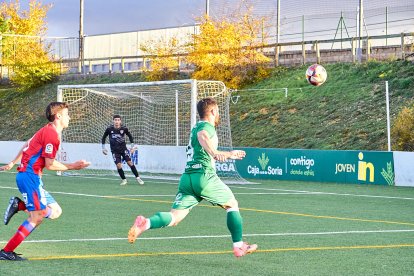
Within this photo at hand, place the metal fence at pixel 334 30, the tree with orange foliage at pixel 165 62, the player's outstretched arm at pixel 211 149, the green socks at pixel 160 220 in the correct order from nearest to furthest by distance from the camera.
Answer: the player's outstretched arm at pixel 211 149 → the green socks at pixel 160 220 → the metal fence at pixel 334 30 → the tree with orange foliage at pixel 165 62

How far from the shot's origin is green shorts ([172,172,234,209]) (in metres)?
10.2

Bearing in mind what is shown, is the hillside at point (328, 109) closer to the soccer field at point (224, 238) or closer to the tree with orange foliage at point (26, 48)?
the soccer field at point (224, 238)

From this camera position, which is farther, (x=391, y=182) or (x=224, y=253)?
(x=391, y=182)

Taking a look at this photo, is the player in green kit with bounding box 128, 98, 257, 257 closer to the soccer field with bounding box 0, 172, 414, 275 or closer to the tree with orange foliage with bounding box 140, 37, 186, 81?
the soccer field with bounding box 0, 172, 414, 275

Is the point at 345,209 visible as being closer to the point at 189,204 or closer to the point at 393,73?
the point at 189,204

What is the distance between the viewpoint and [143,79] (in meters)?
51.2

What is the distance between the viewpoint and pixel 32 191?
33.1 ft

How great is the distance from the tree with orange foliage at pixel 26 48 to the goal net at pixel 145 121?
22.5 metres

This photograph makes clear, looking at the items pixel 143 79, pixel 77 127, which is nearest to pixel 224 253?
pixel 77 127

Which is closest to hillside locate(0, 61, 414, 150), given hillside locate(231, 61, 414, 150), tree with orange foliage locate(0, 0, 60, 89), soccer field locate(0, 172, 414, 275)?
hillside locate(231, 61, 414, 150)

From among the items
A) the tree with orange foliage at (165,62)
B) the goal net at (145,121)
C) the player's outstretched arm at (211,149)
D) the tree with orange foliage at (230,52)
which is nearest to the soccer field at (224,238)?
the player's outstretched arm at (211,149)

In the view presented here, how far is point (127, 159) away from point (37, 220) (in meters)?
15.3

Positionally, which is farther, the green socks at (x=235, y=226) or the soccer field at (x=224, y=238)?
the green socks at (x=235, y=226)

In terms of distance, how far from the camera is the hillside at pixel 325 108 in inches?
1342
